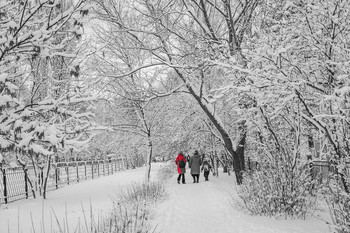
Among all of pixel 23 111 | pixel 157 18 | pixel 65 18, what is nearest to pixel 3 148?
pixel 23 111

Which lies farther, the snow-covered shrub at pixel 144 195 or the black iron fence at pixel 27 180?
the black iron fence at pixel 27 180

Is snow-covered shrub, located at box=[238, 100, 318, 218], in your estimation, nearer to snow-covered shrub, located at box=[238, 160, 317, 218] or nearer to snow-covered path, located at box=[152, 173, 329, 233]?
snow-covered shrub, located at box=[238, 160, 317, 218]

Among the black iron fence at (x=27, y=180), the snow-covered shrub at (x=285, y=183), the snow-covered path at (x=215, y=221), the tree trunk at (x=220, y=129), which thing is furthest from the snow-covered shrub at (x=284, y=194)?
the black iron fence at (x=27, y=180)

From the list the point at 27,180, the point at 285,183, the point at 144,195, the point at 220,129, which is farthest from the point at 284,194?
the point at 27,180

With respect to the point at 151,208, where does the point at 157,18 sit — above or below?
above

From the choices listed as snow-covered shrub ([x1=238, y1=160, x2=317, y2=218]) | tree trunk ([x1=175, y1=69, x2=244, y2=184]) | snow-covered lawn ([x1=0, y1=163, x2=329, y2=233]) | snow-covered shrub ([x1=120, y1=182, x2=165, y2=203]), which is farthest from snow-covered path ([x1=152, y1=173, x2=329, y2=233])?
tree trunk ([x1=175, y1=69, x2=244, y2=184])

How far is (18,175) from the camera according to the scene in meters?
12.1

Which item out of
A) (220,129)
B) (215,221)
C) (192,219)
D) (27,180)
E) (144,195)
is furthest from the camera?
(27,180)

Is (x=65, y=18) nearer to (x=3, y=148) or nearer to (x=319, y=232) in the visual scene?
(x=3, y=148)

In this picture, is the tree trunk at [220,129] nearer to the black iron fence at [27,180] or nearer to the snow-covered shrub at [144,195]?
the snow-covered shrub at [144,195]

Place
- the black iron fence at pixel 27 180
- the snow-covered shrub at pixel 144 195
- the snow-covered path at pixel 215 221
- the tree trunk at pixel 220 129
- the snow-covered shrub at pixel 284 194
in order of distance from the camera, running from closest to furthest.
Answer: the snow-covered path at pixel 215 221 < the snow-covered shrub at pixel 284 194 < the snow-covered shrub at pixel 144 195 < the tree trunk at pixel 220 129 < the black iron fence at pixel 27 180

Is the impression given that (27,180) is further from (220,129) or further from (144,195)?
(220,129)

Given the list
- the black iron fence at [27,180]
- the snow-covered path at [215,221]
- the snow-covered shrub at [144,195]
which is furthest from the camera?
the black iron fence at [27,180]

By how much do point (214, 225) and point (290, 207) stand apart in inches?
59.3
